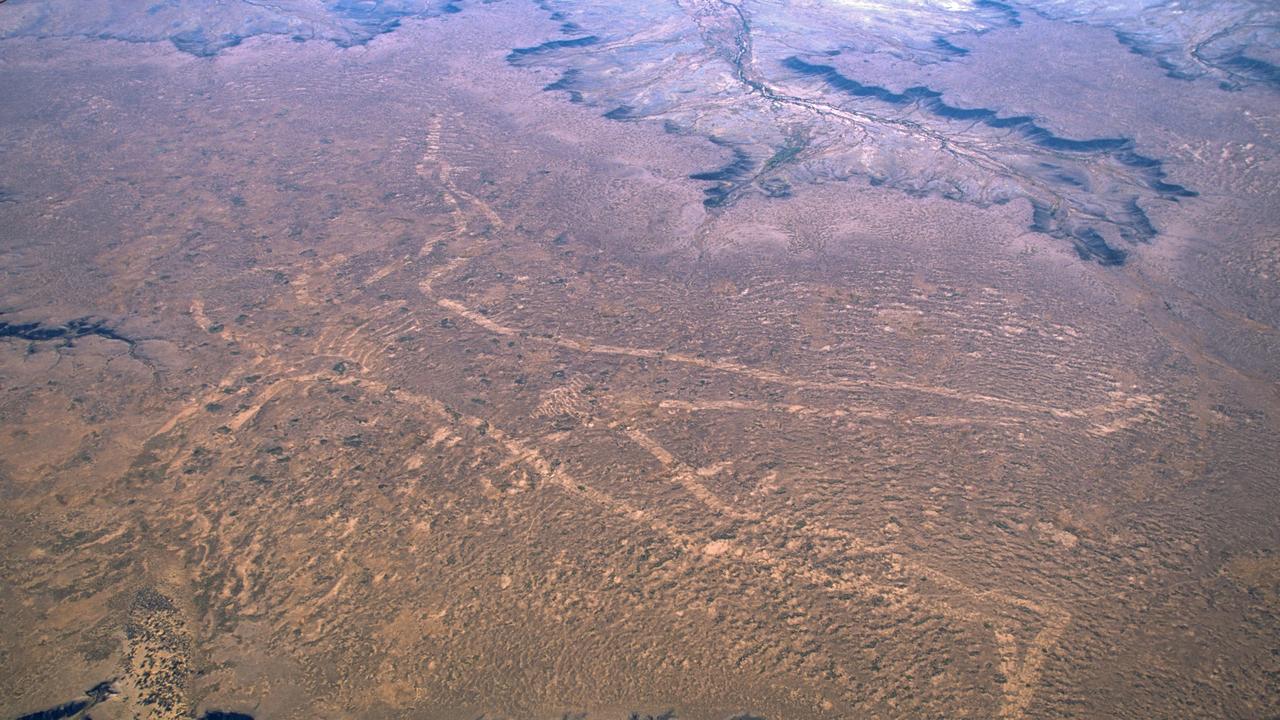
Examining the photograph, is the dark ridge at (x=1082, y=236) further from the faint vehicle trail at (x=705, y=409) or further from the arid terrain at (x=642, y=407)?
the faint vehicle trail at (x=705, y=409)

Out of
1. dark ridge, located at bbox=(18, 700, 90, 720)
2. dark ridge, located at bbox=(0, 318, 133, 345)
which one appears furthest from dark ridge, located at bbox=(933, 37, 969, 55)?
dark ridge, located at bbox=(18, 700, 90, 720)

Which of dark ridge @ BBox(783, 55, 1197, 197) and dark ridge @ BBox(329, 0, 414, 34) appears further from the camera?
dark ridge @ BBox(329, 0, 414, 34)

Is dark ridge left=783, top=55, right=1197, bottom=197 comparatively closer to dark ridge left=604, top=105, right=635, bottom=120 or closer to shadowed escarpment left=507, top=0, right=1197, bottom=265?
shadowed escarpment left=507, top=0, right=1197, bottom=265

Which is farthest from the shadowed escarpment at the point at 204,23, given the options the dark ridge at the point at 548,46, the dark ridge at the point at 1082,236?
the dark ridge at the point at 1082,236

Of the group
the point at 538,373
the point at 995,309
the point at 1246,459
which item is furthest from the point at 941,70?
the point at 538,373

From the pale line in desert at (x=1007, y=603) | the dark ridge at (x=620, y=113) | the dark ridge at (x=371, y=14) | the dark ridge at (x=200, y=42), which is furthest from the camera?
the dark ridge at (x=371, y=14)

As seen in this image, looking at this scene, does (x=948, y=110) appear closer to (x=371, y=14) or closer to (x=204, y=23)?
(x=371, y=14)
